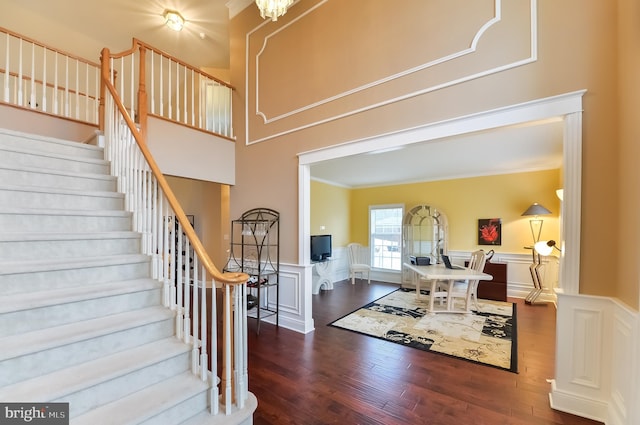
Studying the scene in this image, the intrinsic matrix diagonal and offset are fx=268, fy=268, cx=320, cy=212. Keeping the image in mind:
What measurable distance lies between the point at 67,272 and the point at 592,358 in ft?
12.8

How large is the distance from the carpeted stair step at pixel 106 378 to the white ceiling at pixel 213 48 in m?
2.97

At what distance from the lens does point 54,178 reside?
243 centimetres

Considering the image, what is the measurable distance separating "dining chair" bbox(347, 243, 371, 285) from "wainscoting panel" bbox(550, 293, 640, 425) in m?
4.72

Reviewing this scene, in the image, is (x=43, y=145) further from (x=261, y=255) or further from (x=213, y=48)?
(x=213, y=48)

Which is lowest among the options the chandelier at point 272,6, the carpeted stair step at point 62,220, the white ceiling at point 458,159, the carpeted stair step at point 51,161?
the carpeted stair step at point 62,220

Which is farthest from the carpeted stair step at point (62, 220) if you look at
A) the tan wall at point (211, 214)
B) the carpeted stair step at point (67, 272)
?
the tan wall at point (211, 214)

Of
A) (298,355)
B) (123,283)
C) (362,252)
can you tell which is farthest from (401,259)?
(123,283)

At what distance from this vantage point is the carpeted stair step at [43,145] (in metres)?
2.53

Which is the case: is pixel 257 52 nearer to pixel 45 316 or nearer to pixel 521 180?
pixel 45 316

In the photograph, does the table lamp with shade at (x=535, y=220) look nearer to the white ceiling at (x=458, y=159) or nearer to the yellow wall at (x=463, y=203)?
the yellow wall at (x=463, y=203)

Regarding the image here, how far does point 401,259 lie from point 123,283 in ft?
19.3

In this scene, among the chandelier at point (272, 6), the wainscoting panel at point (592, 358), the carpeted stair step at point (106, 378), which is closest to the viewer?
the carpeted stair step at point (106, 378)

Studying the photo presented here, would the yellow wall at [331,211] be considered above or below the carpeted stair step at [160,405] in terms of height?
above

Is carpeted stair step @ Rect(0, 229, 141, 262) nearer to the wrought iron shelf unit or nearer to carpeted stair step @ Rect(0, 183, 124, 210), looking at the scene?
carpeted stair step @ Rect(0, 183, 124, 210)
